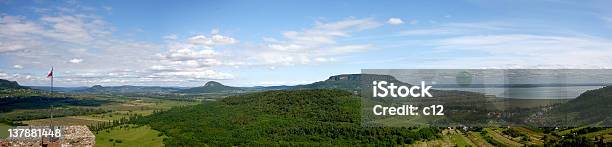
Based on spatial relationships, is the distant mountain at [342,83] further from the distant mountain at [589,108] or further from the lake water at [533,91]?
the lake water at [533,91]

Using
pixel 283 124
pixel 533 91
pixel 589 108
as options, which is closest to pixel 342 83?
pixel 283 124

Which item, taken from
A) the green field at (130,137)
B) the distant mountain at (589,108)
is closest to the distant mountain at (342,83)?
the green field at (130,137)

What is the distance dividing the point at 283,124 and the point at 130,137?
104 ft

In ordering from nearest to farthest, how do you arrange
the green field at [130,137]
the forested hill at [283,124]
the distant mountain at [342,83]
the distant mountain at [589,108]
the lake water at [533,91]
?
the lake water at [533,91] < the distant mountain at [589,108] < the forested hill at [283,124] < the green field at [130,137] < the distant mountain at [342,83]

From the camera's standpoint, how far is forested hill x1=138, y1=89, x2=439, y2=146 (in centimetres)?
6889

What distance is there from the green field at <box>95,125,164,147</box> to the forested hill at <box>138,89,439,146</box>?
2329 mm

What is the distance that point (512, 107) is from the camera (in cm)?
2378

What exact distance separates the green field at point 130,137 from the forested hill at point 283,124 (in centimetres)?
233

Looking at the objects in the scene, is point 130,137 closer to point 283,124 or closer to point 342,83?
point 283,124

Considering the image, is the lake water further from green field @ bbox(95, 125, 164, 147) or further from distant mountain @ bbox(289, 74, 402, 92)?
distant mountain @ bbox(289, 74, 402, 92)

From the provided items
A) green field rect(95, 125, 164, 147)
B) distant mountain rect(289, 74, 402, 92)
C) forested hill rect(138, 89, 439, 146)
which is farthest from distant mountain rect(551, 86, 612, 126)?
distant mountain rect(289, 74, 402, 92)

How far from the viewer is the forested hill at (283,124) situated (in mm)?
68894

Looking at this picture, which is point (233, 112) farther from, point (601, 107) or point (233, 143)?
point (601, 107)

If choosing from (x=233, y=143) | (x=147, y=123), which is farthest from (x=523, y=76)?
(x=147, y=123)
